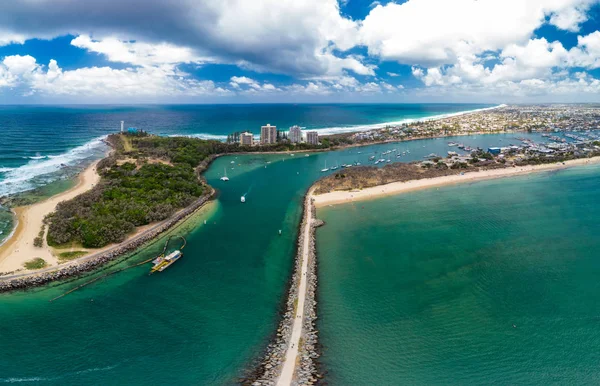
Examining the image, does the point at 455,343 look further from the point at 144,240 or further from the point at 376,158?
the point at 376,158

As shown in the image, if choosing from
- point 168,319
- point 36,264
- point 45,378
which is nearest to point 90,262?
point 36,264

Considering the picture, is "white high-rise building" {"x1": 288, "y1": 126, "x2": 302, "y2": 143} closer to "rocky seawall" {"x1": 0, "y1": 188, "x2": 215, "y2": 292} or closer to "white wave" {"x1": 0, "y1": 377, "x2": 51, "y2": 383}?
"rocky seawall" {"x1": 0, "y1": 188, "x2": 215, "y2": 292}

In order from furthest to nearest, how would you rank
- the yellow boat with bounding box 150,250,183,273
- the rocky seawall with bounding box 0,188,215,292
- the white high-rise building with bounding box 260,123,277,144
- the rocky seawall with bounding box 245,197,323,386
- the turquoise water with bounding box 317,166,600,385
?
the white high-rise building with bounding box 260,123,277,144 → the yellow boat with bounding box 150,250,183,273 → the rocky seawall with bounding box 0,188,215,292 → the turquoise water with bounding box 317,166,600,385 → the rocky seawall with bounding box 245,197,323,386

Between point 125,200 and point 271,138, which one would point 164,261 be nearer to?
point 125,200

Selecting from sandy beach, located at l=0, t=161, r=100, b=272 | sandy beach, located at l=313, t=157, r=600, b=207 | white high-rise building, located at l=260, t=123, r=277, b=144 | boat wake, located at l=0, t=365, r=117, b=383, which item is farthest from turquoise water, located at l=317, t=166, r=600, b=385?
white high-rise building, located at l=260, t=123, r=277, b=144

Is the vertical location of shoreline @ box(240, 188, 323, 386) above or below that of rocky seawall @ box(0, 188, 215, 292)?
below

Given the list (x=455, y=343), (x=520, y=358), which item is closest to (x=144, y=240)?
(x=455, y=343)

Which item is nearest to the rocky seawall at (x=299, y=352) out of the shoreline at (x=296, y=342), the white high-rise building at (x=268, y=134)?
the shoreline at (x=296, y=342)
